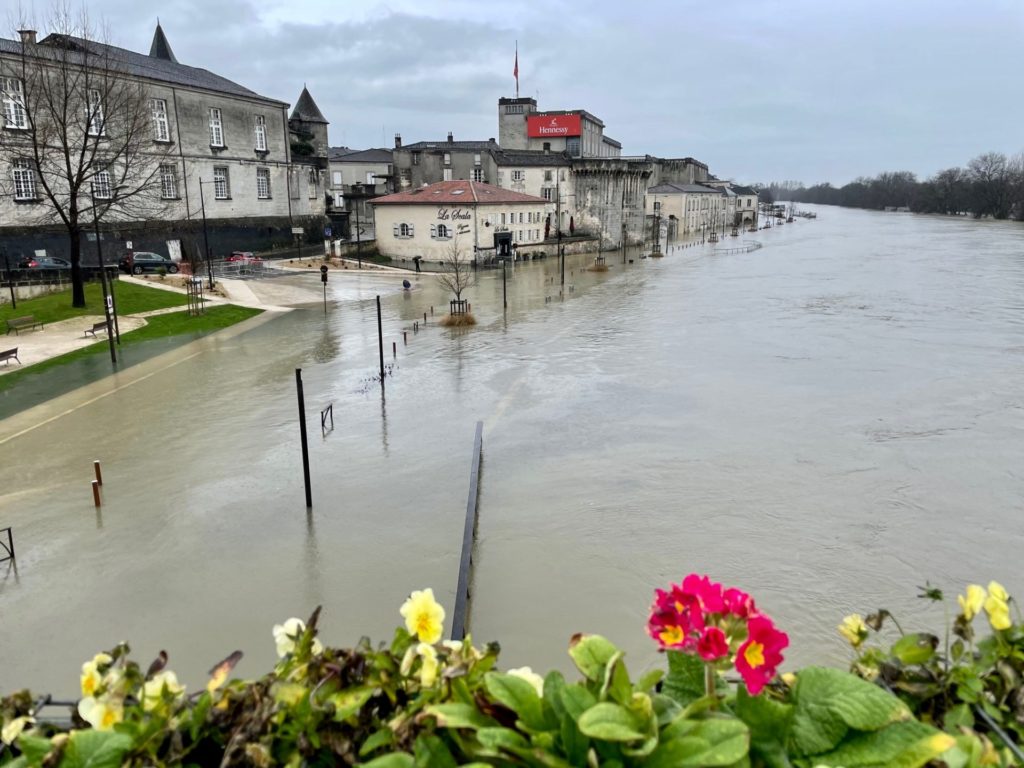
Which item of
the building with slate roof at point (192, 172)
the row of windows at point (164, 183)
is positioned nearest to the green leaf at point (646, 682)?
the row of windows at point (164, 183)

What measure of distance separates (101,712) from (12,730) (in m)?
0.25

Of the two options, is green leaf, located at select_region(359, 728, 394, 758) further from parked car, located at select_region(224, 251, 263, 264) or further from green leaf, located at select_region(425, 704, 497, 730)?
parked car, located at select_region(224, 251, 263, 264)

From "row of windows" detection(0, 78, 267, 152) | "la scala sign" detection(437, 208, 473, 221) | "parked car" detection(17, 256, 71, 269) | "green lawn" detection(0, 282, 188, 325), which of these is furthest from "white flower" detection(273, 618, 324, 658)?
"la scala sign" detection(437, 208, 473, 221)

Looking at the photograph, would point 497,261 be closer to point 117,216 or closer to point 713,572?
point 117,216

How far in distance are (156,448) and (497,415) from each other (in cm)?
747

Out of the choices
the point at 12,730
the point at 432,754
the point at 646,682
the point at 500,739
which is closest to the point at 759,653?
the point at 646,682

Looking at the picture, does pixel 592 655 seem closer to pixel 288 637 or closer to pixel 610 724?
pixel 610 724

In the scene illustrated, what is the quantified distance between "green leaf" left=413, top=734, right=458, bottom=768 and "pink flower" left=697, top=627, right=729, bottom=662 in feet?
2.68

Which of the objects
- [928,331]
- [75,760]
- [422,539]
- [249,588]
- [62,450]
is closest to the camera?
[75,760]

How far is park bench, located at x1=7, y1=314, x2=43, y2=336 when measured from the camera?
81.9 feet

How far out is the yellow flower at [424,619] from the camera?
105 inches

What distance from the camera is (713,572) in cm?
A: 1010

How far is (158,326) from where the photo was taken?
27.8 m

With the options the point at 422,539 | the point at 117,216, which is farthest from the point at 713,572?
the point at 117,216
